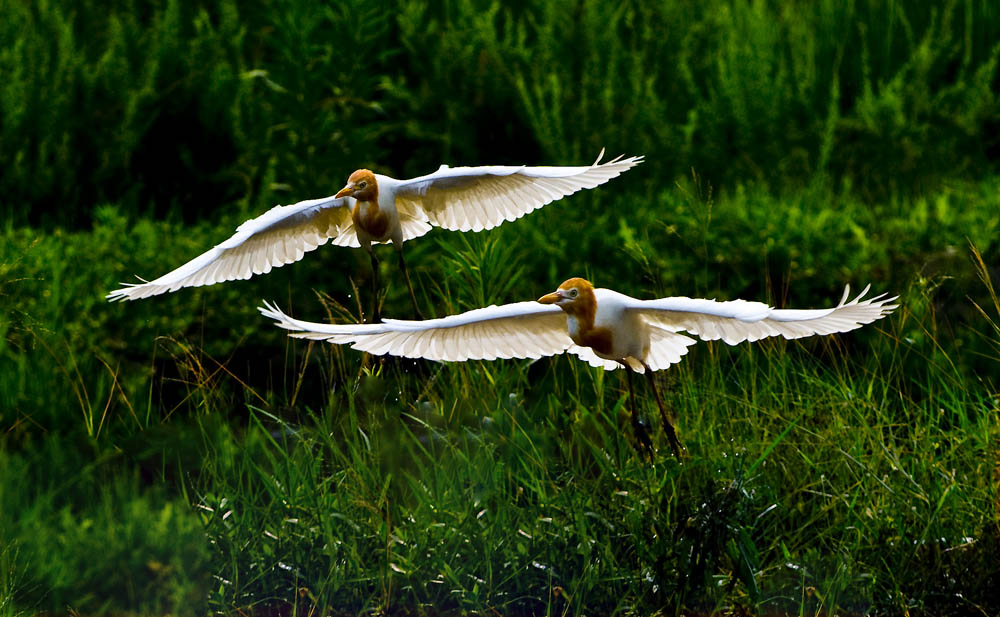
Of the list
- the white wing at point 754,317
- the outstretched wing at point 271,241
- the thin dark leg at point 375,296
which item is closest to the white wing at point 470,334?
the white wing at point 754,317

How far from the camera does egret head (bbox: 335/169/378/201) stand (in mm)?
3194

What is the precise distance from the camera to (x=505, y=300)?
4930 mm

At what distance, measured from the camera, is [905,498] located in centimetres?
350

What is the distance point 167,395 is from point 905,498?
2841 mm

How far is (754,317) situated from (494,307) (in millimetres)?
611

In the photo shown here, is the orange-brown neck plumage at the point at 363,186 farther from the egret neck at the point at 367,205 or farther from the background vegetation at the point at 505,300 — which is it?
the background vegetation at the point at 505,300

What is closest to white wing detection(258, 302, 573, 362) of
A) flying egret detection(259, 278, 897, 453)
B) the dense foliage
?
flying egret detection(259, 278, 897, 453)

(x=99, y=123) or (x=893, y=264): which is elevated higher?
(x=99, y=123)

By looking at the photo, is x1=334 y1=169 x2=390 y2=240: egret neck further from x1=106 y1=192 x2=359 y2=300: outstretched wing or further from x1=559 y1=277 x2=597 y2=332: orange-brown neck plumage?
x1=559 y1=277 x2=597 y2=332: orange-brown neck plumage

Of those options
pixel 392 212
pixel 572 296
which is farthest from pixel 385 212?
pixel 572 296

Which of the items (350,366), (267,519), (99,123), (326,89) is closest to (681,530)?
(267,519)

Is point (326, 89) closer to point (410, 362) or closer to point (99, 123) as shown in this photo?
point (99, 123)

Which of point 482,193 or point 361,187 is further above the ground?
point 361,187

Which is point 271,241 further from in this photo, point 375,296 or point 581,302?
point 581,302
